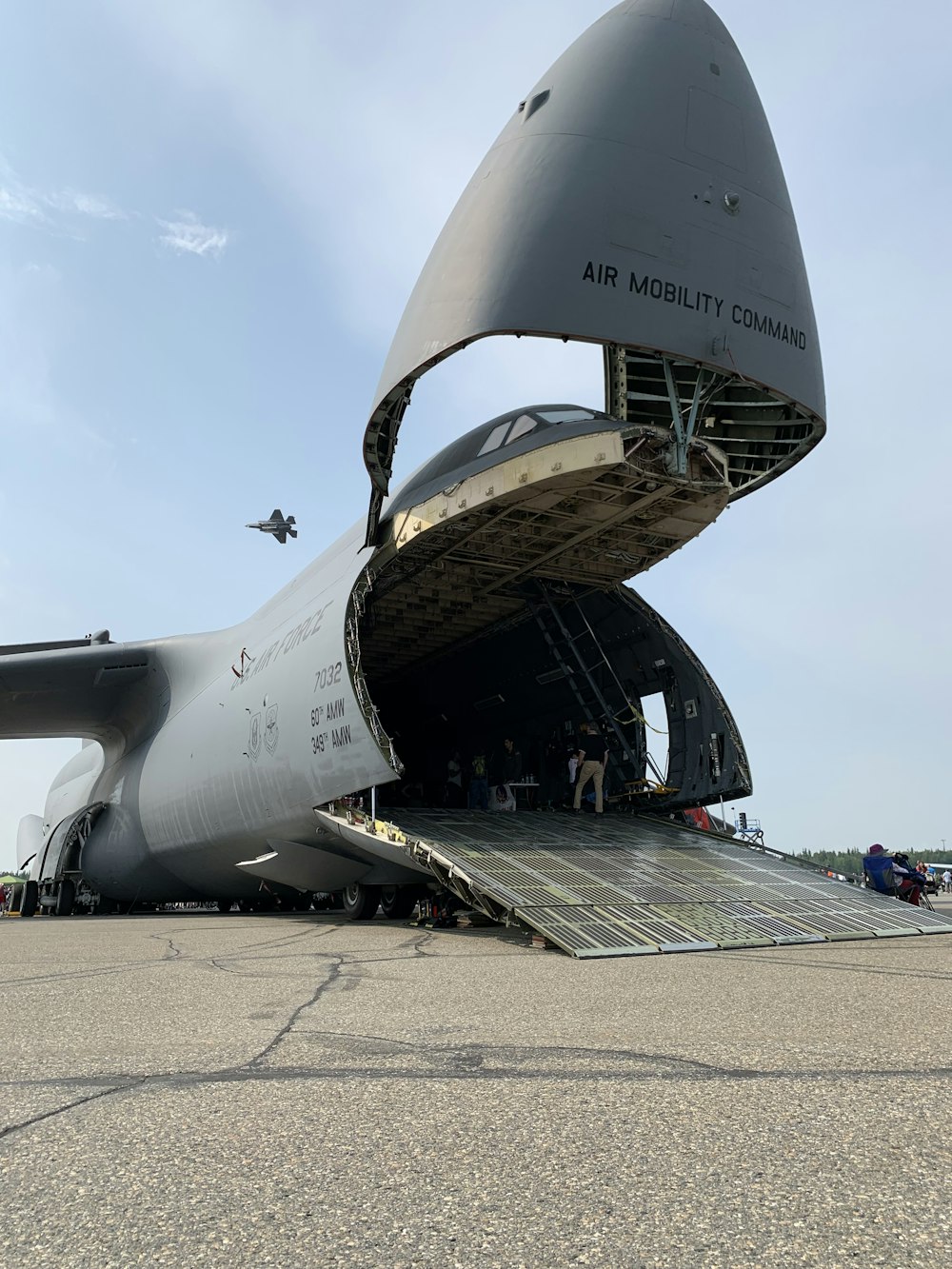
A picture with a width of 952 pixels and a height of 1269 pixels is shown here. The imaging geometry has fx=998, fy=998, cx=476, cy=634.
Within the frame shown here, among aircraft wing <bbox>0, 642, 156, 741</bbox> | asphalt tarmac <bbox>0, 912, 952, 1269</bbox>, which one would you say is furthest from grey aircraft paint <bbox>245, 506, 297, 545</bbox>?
asphalt tarmac <bbox>0, 912, 952, 1269</bbox>

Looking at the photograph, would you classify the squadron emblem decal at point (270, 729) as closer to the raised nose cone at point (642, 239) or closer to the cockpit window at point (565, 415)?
the raised nose cone at point (642, 239)

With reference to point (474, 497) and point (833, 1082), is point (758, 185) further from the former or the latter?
point (833, 1082)

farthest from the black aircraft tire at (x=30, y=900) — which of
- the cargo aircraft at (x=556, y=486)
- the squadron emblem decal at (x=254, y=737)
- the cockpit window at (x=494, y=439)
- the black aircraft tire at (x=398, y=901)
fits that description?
the cockpit window at (x=494, y=439)

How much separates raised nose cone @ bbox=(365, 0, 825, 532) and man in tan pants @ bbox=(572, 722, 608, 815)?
5.90m

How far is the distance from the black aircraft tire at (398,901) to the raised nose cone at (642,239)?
5.44 meters

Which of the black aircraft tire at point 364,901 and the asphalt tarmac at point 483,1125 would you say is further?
the black aircraft tire at point 364,901

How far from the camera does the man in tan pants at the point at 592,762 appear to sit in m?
14.5

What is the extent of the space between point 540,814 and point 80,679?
9.62 m

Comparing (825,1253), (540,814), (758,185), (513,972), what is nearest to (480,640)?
(540,814)

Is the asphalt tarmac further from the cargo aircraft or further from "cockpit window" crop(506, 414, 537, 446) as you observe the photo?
"cockpit window" crop(506, 414, 537, 446)

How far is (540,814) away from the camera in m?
12.9

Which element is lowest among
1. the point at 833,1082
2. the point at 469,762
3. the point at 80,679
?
the point at 833,1082

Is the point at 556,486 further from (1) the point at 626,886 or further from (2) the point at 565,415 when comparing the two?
(1) the point at 626,886

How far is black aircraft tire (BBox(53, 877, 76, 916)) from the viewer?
20.1m
